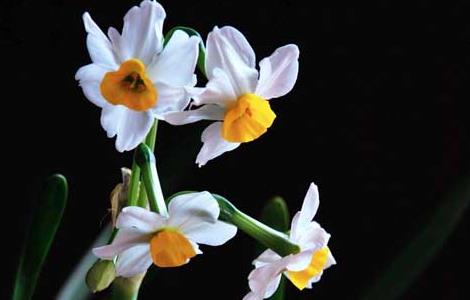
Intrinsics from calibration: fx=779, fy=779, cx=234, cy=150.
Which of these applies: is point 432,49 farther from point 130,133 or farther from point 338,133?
point 130,133

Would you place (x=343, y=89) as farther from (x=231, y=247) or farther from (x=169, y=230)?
(x=169, y=230)

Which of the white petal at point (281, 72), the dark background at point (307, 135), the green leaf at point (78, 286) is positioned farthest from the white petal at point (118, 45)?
the dark background at point (307, 135)

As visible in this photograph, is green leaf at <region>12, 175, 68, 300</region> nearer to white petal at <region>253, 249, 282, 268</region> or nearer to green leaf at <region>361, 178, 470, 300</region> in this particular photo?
white petal at <region>253, 249, 282, 268</region>

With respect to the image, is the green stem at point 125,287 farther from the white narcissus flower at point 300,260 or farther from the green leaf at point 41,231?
the green leaf at point 41,231

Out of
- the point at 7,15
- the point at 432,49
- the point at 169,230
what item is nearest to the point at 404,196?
the point at 432,49

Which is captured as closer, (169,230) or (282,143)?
(169,230)

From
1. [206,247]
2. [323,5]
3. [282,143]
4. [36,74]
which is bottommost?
[206,247]

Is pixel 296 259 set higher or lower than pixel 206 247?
higher
